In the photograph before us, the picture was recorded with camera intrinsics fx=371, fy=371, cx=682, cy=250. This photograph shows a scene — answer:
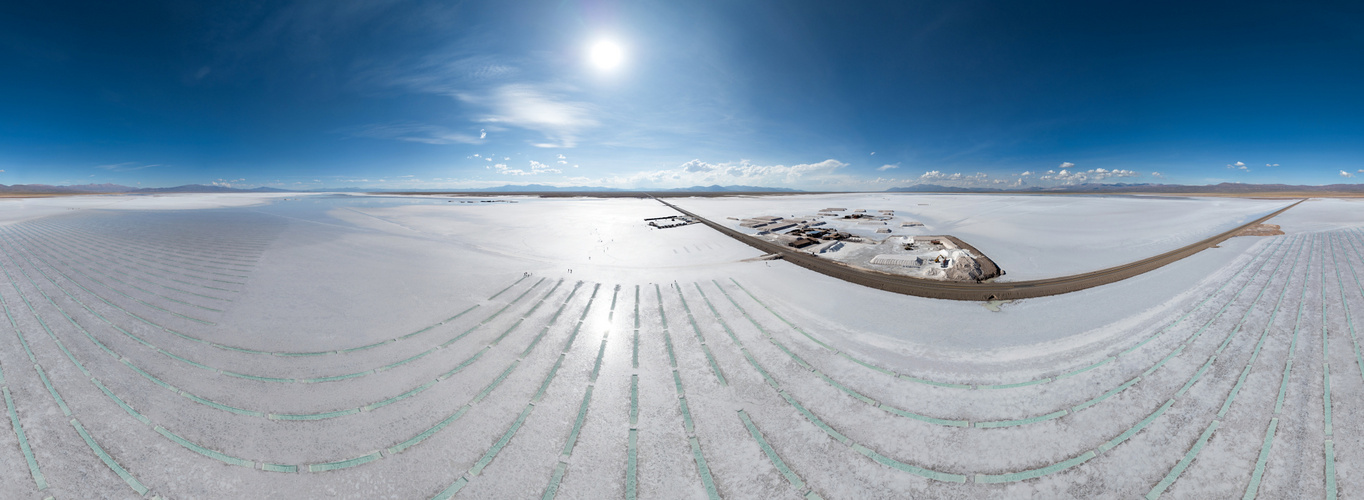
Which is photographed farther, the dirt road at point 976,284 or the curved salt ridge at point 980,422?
the dirt road at point 976,284

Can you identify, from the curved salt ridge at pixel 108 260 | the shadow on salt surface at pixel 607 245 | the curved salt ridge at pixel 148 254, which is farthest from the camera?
the shadow on salt surface at pixel 607 245

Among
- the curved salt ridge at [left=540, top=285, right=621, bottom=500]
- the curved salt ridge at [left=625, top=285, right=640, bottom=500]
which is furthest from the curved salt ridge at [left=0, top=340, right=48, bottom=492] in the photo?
the curved salt ridge at [left=625, top=285, right=640, bottom=500]

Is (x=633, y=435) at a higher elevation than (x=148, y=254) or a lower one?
lower

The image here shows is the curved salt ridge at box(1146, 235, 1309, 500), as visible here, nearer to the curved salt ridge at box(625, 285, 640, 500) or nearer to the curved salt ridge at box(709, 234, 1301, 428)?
the curved salt ridge at box(709, 234, 1301, 428)

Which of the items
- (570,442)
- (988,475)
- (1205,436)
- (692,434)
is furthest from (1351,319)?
(570,442)

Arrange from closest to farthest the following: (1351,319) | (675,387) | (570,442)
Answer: (570,442) → (675,387) → (1351,319)

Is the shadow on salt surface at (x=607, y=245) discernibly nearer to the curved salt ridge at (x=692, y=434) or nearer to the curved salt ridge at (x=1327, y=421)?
the curved salt ridge at (x=692, y=434)

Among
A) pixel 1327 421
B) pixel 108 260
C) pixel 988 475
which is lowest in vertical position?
pixel 988 475

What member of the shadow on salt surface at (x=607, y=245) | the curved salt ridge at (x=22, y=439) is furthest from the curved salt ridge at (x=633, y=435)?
the shadow on salt surface at (x=607, y=245)

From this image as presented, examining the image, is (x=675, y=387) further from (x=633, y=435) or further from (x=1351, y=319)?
(x=1351, y=319)

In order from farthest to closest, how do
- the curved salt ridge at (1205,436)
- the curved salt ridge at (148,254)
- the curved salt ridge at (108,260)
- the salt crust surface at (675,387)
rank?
1. the curved salt ridge at (148,254)
2. the curved salt ridge at (108,260)
3. the salt crust surface at (675,387)
4. the curved salt ridge at (1205,436)

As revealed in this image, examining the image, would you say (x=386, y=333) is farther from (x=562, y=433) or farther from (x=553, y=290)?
(x=562, y=433)

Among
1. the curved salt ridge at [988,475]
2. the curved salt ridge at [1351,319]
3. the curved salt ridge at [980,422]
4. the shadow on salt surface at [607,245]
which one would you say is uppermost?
the shadow on salt surface at [607,245]
